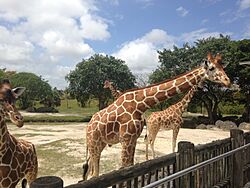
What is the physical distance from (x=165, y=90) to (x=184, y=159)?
5.00 ft

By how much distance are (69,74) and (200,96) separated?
1208 cm

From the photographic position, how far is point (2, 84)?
4102 millimetres

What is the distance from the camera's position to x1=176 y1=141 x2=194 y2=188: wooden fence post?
3.65 meters

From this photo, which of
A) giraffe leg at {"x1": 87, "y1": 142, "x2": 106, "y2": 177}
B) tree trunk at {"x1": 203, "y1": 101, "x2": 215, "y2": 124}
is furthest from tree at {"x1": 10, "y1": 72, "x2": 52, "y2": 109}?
giraffe leg at {"x1": 87, "y1": 142, "x2": 106, "y2": 177}

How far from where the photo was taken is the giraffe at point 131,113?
183 inches

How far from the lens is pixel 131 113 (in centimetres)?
478

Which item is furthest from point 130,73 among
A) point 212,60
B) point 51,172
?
point 212,60

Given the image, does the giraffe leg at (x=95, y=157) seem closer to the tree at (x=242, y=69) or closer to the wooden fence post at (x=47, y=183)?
the wooden fence post at (x=47, y=183)

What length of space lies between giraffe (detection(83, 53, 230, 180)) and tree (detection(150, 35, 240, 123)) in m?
17.0

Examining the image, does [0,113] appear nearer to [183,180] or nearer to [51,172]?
[183,180]

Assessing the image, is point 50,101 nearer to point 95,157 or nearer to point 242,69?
point 242,69

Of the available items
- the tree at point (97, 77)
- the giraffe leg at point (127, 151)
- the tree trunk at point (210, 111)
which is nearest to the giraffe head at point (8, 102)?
the giraffe leg at point (127, 151)

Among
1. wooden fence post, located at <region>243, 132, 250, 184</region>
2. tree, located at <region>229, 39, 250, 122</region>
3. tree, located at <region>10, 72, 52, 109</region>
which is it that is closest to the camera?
wooden fence post, located at <region>243, 132, 250, 184</region>

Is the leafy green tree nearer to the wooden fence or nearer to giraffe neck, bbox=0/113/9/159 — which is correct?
the wooden fence
